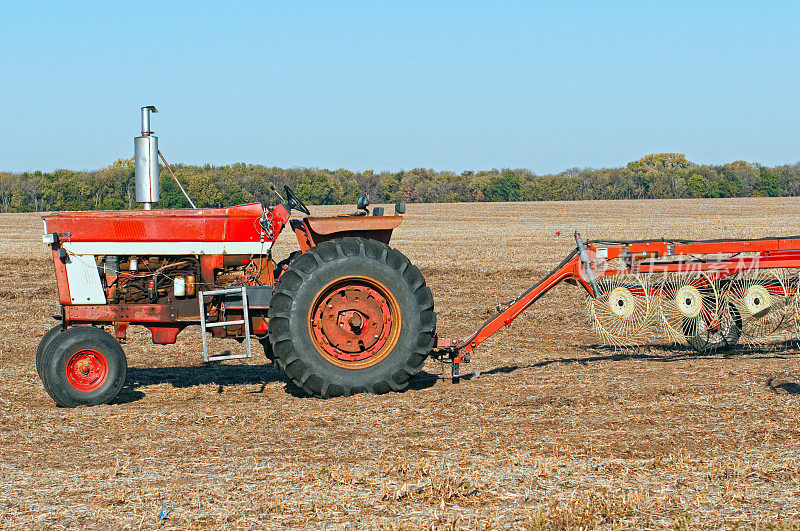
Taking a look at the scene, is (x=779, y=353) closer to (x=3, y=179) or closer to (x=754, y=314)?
(x=754, y=314)

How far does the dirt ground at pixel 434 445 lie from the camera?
15.3 ft

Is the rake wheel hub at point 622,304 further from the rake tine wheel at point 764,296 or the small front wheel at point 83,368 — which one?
the small front wheel at point 83,368

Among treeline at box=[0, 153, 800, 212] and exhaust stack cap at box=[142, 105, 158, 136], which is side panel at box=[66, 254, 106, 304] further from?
treeline at box=[0, 153, 800, 212]

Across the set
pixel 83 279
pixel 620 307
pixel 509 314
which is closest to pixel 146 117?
pixel 83 279

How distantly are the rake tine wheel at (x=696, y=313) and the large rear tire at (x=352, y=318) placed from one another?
274 centimetres

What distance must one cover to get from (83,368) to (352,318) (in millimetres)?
2209

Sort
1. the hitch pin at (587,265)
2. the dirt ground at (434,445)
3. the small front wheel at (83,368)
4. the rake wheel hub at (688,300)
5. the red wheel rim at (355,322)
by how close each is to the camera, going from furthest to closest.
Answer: the rake wheel hub at (688,300), the hitch pin at (587,265), the red wheel rim at (355,322), the small front wheel at (83,368), the dirt ground at (434,445)

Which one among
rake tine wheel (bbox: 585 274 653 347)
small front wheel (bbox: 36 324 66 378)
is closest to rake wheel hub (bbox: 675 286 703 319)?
rake tine wheel (bbox: 585 274 653 347)

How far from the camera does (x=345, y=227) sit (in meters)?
7.59

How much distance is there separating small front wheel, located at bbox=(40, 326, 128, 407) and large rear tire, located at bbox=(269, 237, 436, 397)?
4.32 feet

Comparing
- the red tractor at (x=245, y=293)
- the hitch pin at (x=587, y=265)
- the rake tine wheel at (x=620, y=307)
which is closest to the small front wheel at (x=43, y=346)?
the red tractor at (x=245, y=293)

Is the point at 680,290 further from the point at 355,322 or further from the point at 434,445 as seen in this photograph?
the point at 434,445

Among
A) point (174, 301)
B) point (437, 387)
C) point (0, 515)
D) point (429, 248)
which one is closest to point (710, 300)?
point (437, 387)

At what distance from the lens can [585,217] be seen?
43.2m
